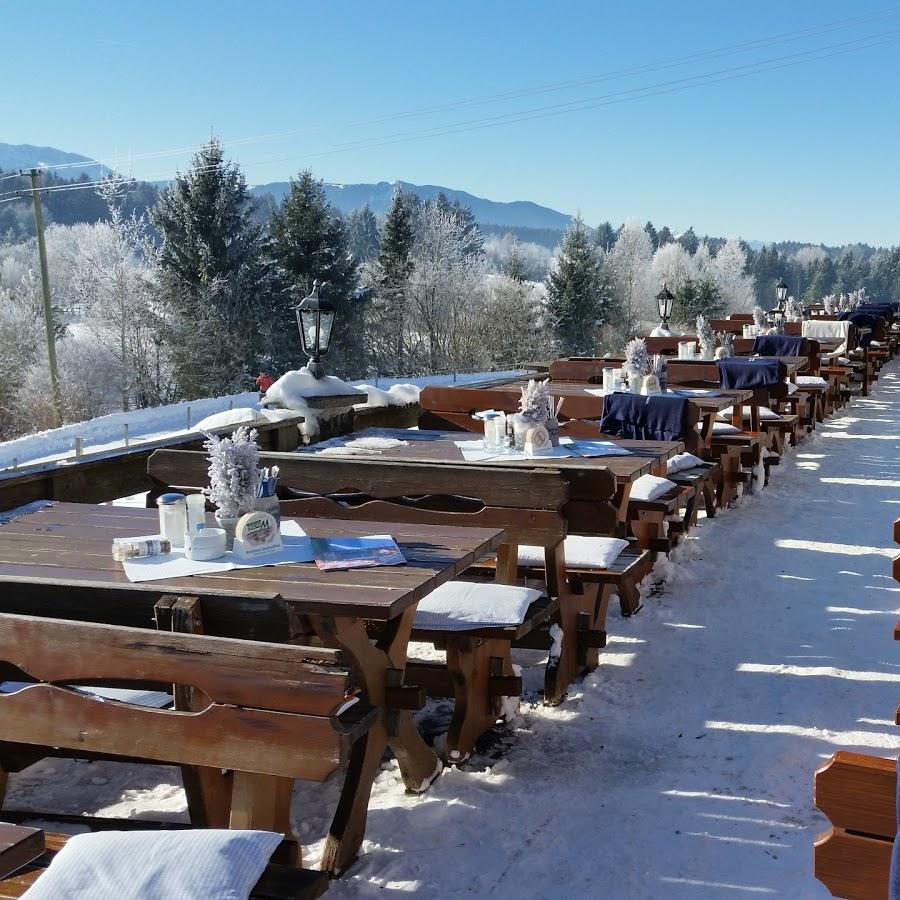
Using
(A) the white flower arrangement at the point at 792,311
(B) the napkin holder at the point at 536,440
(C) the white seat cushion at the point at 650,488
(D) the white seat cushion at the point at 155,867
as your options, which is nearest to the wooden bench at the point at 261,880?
(D) the white seat cushion at the point at 155,867

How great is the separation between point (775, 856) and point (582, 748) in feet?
2.65

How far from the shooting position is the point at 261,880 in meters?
1.83

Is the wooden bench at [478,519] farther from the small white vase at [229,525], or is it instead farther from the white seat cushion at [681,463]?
the white seat cushion at [681,463]

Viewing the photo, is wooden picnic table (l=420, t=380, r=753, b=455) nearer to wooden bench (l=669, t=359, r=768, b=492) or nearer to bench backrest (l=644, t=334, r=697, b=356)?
wooden bench (l=669, t=359, r=768, b=492)

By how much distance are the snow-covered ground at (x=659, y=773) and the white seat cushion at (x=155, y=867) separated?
89cm

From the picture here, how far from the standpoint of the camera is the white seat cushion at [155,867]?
161 cm


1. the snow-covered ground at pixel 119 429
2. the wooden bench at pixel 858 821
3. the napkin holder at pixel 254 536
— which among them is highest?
the napkin holder at pixel 254 536

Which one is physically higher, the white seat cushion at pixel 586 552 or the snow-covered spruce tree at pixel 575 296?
the snow-covered spruce tree at pixel 575 296

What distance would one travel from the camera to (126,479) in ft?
15.5

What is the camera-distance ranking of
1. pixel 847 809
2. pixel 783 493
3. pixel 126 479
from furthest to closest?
pixel 783 493 → pixel 126 479 → pixel 847 809

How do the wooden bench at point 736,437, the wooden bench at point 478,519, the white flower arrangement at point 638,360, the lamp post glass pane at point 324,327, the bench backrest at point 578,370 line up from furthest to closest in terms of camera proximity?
the bench backrest at point 578,370 < the wooden bench at point 736,437 < the white flower arrangement at point 638,360 < the lamp post glass pane at point 324,327 < the wooden bench at point 478,519

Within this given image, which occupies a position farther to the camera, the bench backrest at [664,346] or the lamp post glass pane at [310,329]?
the bench backrest at [664,346]

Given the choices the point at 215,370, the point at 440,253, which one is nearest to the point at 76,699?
the point at 215,370

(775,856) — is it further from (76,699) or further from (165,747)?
(76,699)
